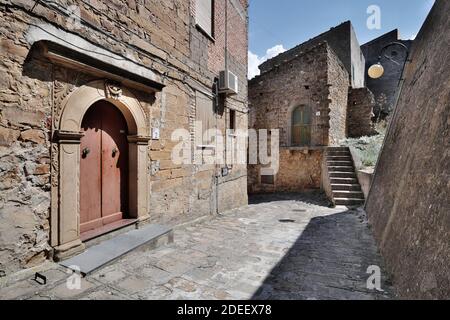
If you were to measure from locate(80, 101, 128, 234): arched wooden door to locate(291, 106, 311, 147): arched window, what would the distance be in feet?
32.5

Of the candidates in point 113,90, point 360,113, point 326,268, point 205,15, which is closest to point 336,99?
point 360,113

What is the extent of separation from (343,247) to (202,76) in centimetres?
494

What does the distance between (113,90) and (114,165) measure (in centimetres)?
124

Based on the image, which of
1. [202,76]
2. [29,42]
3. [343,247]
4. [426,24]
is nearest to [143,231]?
[29,42]

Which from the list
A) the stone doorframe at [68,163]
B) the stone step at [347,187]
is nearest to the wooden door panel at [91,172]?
the stone doorframe at [68,163]

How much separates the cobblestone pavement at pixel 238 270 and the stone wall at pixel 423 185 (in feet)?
1.51

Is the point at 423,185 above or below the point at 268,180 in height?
above

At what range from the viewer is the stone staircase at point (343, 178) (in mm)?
7914

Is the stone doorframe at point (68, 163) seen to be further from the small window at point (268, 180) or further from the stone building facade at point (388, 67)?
the stone building facade at point (388, 67)

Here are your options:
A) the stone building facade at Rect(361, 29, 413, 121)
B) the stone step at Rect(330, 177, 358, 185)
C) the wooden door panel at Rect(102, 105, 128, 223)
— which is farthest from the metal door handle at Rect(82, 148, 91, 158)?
the stone building facade at Rect(361, 29, 413, 121)

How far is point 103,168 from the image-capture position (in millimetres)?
3879

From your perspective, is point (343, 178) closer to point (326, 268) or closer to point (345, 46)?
point (326, 268)

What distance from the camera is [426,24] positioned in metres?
5.34
